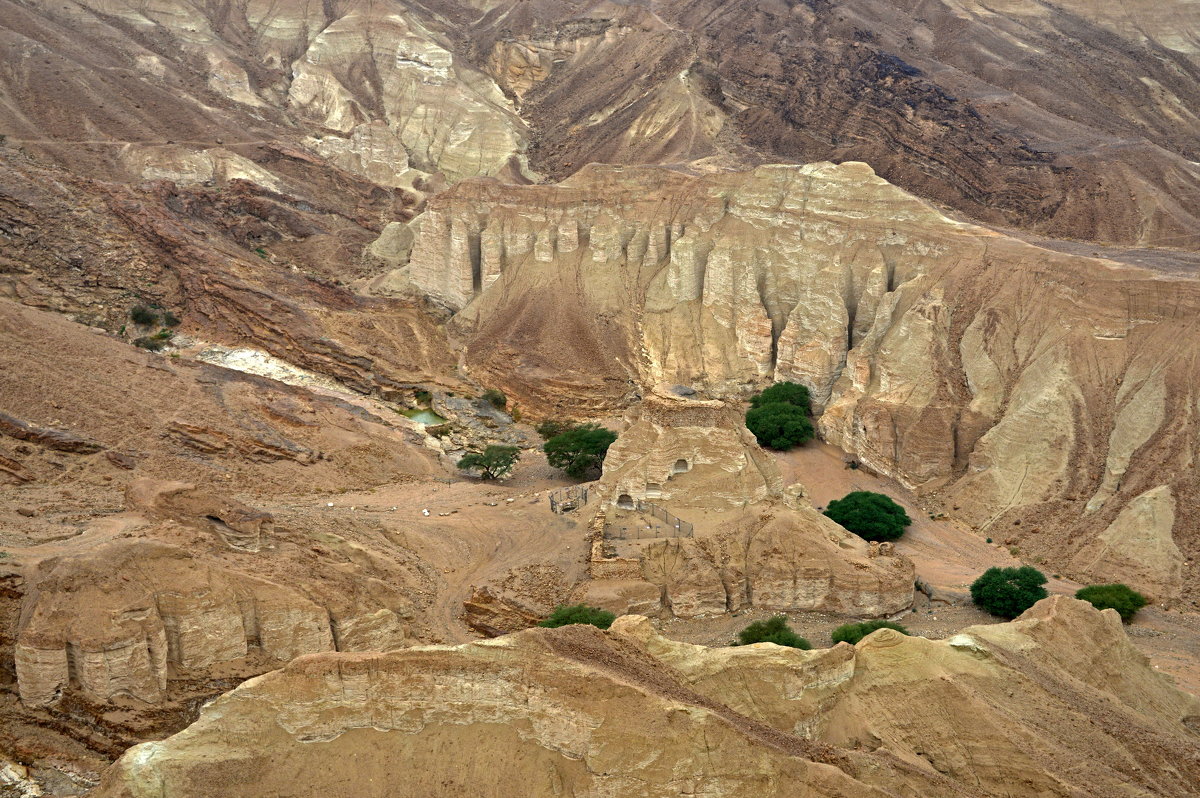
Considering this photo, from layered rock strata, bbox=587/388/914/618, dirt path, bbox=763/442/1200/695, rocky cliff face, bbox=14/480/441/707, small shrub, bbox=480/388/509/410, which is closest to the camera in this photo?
rocky cliff face, bbox=14/480/441/707

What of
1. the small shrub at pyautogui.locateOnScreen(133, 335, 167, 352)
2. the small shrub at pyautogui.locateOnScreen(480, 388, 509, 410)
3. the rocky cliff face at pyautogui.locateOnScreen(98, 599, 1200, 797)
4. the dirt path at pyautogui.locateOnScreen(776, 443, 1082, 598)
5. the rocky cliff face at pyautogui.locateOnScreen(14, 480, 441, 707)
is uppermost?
the rocky cliff face at pyautogui.locateOnScreen(98, 599, 1200, 797)

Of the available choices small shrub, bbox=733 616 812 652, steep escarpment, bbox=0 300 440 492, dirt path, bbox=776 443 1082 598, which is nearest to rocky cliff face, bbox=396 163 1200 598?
dirt path, bbox=776 443 1082 598

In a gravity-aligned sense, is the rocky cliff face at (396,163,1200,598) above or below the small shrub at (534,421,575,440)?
above

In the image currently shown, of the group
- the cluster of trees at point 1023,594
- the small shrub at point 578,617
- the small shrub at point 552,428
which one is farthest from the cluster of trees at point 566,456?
the cluster of trees at point 1023,594

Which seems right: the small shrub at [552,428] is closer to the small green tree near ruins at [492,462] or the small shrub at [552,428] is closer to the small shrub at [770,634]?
the small green tree near ruins at [492,462]

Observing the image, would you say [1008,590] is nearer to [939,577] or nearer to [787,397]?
[939,577]

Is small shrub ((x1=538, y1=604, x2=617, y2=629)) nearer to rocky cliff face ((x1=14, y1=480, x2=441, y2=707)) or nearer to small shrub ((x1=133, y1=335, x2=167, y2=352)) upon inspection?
rocky cliff face ((x1=14, y1=480, x2=441, y2=707))

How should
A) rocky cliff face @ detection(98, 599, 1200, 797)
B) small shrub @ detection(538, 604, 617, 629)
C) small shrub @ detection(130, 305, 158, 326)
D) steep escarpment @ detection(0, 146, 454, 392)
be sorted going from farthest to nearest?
small shrub @ detection(130, 305, 158, 326) < steep escarpment @ detection(0, 146, 454, 392) < small shrub @ detection(538, 604, 617, 629) < rocky cliff face @ detection(98, 599, 1200, 797)
